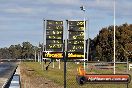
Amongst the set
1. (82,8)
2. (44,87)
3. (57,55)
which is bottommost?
(44,87)

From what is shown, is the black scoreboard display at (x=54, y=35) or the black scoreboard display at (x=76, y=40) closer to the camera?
the black scoreboard display at (x=76, y=40)

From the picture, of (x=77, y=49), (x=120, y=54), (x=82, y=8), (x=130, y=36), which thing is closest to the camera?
(x=77, y=49)

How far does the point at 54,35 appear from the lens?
109 ft

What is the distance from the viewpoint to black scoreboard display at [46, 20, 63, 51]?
Answer: 31.4m

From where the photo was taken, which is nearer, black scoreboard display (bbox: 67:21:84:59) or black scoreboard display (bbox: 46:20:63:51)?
black scoreboard display (bbox: 67:21:84:59)

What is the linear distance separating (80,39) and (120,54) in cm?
8239

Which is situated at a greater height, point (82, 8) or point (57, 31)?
point (82, 8)

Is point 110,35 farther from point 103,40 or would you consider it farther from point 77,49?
point 77,49

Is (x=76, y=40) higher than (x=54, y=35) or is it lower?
lower

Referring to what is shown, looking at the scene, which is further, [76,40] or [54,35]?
[54,35]

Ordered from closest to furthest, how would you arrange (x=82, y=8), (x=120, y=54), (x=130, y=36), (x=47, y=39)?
1. (x=47, y=39)
2. (x=82, y=8)
3. (x=120, y=54)
4. (x=130, y=36)

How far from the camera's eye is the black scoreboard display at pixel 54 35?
103 ft

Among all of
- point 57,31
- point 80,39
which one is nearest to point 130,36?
point 57,31

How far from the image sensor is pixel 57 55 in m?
26.0
